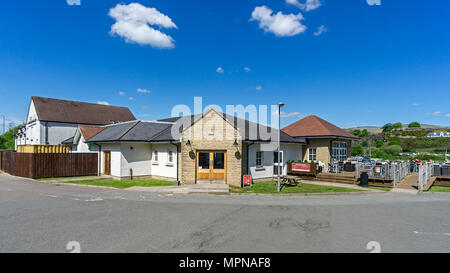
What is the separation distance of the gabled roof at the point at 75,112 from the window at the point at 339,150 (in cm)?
2931

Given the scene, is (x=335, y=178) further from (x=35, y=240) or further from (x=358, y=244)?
(x=35, y=240)

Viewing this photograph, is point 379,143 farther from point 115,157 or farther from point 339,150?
point 115,157

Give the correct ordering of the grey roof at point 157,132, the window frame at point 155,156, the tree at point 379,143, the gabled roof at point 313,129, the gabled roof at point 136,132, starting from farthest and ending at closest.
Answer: the tree at point 379,143
the gabled roof at point 313,129
the window frame at point 155,156
the gabled roof at point 136,132
the grey roof at point 157,132

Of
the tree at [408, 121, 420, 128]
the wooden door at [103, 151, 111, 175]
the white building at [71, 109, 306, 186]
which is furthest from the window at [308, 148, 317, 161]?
the tree at [408, 121, 420, 128]

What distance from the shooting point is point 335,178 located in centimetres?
1830

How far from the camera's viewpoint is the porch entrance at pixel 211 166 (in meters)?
16.1

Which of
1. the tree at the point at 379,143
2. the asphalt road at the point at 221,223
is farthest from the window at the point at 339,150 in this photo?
the tree at the point at 379,143

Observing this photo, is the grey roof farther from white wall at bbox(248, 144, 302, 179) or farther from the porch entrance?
the porch entrance

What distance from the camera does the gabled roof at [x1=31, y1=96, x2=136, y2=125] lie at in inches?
1491

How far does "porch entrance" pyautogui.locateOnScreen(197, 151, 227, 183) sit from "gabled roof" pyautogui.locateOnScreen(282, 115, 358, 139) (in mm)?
10220

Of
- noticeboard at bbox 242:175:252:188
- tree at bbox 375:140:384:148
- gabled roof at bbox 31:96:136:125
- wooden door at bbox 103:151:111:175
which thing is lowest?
noticeboard at bbox 242:175:252:188

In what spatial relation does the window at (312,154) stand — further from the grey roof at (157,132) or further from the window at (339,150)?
the window at (339,150)

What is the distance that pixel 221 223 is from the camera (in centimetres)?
816
